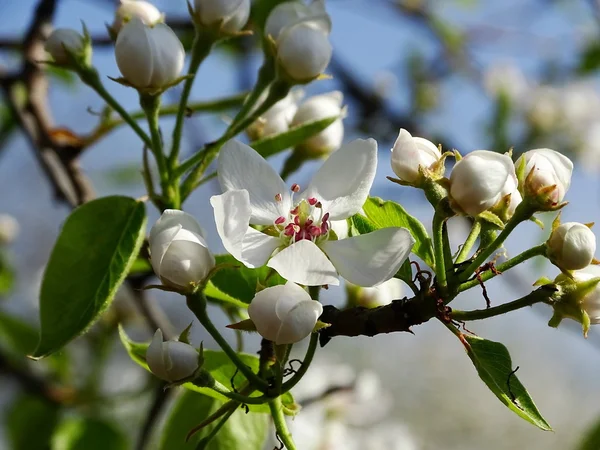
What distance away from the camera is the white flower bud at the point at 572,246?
2.91 feet

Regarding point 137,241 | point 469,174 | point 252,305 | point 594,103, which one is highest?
point 469,174

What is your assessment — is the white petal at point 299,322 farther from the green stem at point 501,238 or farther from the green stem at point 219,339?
the green stem at point 501,238

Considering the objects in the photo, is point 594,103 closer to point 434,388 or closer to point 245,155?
point 245,155

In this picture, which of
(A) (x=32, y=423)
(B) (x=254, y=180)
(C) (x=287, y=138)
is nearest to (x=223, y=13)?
(C) (x=287, y=138)

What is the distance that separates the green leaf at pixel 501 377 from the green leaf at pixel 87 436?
4.31ft

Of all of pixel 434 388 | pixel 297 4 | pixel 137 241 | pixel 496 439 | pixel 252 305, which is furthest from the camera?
pixel 434 388

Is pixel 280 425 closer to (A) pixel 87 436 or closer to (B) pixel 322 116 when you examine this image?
(B) pixel 322 116

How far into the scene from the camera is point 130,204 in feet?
3.81

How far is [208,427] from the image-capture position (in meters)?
1.21

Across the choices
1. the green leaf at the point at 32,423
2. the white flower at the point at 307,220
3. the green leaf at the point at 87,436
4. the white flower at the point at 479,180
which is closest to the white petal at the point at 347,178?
the white flower at the point at 307,220

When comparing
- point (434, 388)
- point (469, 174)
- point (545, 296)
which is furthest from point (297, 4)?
point (434, 388)

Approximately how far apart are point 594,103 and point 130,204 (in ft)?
12.8

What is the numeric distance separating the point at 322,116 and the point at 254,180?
0.35m

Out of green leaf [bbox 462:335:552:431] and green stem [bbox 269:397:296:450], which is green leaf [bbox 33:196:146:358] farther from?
green leaf [bbox 462:335:552:431]
